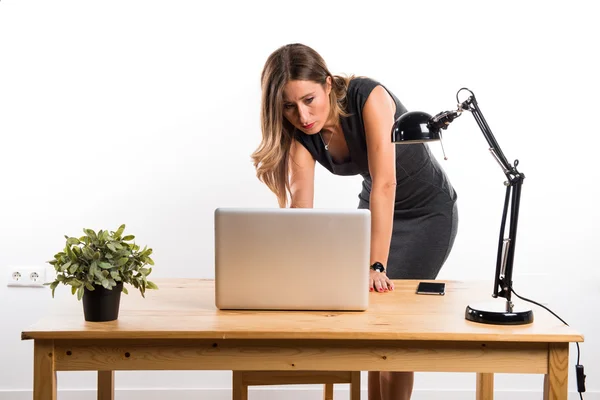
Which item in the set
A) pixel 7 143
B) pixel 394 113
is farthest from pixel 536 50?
pixel 7 143

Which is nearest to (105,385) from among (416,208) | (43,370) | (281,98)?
(43,370)

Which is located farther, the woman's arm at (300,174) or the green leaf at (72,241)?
the woman's arm at (300,174)

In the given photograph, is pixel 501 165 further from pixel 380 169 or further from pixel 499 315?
pixel 380 169

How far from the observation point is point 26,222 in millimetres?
3369

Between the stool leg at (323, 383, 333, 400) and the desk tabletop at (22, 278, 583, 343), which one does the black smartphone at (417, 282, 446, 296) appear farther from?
the stool leg at (323, 383, 333, 400)

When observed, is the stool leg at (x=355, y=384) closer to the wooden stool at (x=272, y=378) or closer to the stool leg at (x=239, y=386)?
the wooden stool at (x=272, y=378)

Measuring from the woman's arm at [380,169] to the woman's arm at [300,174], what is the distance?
266 millimetres

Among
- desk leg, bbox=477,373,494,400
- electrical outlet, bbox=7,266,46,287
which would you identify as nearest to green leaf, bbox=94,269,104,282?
desk leg, bbox=477,373,494,400

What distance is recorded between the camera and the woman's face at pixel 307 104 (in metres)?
2.22

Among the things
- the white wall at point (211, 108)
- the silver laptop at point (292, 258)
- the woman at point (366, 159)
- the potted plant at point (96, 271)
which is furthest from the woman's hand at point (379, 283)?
the white wall at point (211, 108)

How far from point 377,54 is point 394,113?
0.97 metres

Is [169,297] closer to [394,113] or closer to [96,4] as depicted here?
[394,113]

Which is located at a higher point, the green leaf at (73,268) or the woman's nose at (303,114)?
the woman's nose at (303,114)

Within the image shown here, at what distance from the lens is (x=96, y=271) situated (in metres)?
1.67
